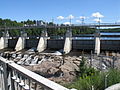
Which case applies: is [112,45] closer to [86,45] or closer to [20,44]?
[86,45]

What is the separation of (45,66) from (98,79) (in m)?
17.9

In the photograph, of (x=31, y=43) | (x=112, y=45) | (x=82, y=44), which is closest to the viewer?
(x=112, y=45)

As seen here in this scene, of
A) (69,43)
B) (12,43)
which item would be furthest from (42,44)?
(12,43)

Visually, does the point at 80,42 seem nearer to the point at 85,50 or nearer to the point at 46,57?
the point at 85,50

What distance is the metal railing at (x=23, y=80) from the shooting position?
1.54m

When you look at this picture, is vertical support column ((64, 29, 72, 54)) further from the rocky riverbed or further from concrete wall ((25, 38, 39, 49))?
concrete wall ((25, 38, 39, 49))

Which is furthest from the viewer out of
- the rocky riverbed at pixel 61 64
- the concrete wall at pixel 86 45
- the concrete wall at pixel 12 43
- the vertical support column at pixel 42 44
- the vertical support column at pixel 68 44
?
the concrete wall at pixel 12 43

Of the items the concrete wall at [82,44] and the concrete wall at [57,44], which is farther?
the concrete wall at [57,44]

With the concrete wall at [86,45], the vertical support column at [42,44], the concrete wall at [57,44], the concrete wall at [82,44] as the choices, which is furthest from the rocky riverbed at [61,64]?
the vertical support column at [42,44]

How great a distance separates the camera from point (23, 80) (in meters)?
2.15

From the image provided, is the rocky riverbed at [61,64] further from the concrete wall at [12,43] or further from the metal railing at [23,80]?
the metal railing at [23,80]

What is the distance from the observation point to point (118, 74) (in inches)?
160

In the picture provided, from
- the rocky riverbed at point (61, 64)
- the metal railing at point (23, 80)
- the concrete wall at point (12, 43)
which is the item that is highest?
the metal railing at point (23, 80)

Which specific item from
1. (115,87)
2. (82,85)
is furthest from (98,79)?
(115,87)
